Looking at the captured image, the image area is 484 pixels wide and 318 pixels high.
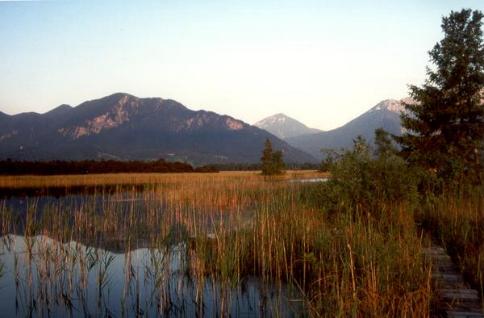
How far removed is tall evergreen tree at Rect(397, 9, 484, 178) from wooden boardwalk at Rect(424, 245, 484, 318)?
16.6 meters

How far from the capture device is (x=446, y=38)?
24203mm

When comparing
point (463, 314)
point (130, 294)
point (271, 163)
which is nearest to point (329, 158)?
point (130, 294)

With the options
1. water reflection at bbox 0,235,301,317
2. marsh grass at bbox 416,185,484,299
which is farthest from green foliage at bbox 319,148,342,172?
water reflection at bbox 0,235,301,317

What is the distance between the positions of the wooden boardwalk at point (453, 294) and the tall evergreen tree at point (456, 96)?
655 inches

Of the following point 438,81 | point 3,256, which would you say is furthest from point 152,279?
point 438,81

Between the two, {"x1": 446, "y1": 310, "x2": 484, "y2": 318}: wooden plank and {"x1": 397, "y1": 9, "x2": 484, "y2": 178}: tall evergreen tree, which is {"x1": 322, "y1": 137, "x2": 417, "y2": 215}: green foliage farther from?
{"x1": 397, "y1": 9, "x2": 484, "y2": 178}: tall evergreen tree

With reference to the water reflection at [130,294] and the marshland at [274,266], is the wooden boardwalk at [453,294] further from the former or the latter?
the water reflection at [130,294]

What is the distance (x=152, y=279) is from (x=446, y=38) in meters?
23.6

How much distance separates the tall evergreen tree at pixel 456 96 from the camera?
2317 centimetres

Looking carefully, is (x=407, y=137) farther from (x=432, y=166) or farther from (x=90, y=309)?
(x=90, y=309)

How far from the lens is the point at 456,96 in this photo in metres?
23.6

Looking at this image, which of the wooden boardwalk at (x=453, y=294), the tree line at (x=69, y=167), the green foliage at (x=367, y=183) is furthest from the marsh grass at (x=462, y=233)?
the tree line at (x=69, y=167)

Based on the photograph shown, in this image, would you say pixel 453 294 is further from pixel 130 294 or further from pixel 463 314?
pixel 130 294

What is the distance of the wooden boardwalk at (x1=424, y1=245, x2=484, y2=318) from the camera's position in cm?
569
